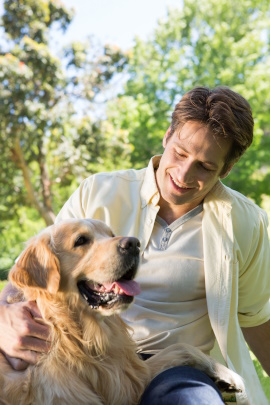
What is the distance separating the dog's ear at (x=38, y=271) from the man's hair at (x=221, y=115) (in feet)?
3.03

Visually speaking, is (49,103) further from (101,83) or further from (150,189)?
(150,189)

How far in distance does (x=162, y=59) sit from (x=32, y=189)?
51.0ft

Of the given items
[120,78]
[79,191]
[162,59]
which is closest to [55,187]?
[120,78]

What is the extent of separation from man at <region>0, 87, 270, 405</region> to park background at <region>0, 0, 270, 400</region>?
6.71 metres

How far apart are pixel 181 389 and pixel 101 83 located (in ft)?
56.6

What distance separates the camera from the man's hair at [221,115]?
269 cm

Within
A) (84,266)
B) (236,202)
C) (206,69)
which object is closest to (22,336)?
(84,266)

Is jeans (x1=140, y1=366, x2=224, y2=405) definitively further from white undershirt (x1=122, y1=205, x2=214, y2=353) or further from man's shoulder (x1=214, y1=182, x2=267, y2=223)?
man's shoulder (x1=214, y1=182, x2=267, y2=223)

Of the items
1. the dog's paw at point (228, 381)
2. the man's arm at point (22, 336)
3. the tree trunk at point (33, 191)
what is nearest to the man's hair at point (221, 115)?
the dog's paw at point (228, 381)

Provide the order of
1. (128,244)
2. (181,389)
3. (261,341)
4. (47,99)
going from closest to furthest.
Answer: (181,389)
(128,244)
(261,341)
(47,99)

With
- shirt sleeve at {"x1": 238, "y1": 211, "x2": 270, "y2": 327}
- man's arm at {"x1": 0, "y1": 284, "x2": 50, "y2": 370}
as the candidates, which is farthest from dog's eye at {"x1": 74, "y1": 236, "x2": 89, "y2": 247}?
shirt sleeve at {"x1": 238, "y1": 211, "x2": 270, "y2": 327}

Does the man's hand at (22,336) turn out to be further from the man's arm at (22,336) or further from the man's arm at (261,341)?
the man's arm at (261,341)

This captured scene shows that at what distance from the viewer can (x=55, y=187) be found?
22172 mm

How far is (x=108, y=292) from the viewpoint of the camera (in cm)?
234
